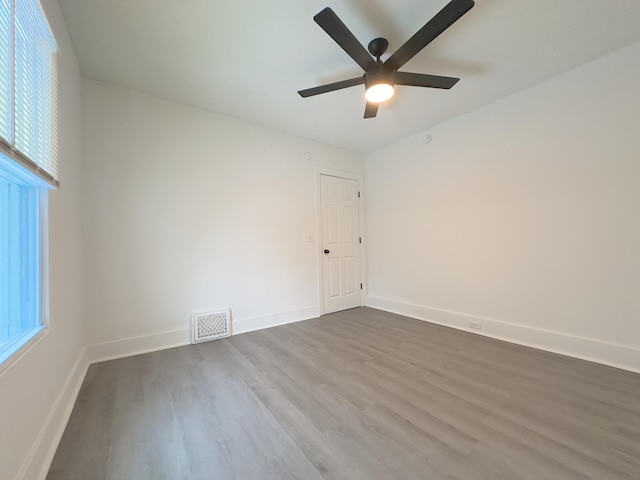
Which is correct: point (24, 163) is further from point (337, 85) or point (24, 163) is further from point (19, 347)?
point (337, 85)

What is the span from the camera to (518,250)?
2695 millimetres

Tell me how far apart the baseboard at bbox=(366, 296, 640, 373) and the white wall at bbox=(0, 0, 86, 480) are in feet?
11.8

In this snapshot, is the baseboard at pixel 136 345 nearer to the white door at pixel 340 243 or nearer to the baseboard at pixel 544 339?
the white door at pixel 340 243

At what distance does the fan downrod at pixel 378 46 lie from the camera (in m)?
1.88

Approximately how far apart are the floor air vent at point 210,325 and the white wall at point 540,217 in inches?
100

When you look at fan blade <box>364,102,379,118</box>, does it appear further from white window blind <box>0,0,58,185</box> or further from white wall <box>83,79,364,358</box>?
white window blind <box>0,0,58,185</box>

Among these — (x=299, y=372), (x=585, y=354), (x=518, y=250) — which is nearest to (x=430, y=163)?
(x=518, y=250)

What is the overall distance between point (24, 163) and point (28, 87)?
48 cm

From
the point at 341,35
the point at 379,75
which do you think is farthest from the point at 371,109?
the point at 341,35

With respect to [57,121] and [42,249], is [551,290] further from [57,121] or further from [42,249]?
[57,121]

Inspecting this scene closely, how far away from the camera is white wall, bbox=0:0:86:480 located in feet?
3.24

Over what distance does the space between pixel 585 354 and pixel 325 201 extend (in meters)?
3.28

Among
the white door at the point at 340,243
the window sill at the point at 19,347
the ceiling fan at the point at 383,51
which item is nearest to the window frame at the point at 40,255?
the window sill at the point at 19,347

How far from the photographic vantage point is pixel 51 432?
1331mm
